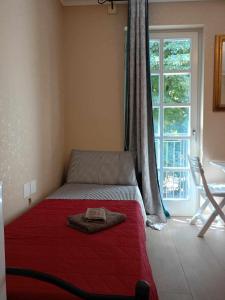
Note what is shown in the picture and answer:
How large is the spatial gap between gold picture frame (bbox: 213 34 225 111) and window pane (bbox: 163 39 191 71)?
31 cm

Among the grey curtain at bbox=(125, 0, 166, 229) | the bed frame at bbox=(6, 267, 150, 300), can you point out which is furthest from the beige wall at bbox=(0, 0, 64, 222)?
the bed frame at bbox=(6, 267, 150, 300)

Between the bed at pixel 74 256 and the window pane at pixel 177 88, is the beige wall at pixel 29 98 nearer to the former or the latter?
the bed at pixel 74 256

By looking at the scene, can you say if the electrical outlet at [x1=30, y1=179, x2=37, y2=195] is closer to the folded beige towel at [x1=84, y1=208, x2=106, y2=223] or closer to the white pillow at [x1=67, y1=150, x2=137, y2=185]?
the white pillow at [x1=67, y1=150, x2=137, y2=185]

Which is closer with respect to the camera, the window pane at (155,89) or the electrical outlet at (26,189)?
the electrical outlet at (26,189)

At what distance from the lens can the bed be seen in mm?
1048

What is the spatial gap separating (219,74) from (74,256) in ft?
8.78

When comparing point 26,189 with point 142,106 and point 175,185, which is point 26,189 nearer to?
point 142,106

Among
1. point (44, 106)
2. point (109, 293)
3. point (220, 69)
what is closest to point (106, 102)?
point (44, 106)

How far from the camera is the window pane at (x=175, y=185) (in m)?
3.45

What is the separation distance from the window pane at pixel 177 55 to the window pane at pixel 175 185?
A: 1256 mm

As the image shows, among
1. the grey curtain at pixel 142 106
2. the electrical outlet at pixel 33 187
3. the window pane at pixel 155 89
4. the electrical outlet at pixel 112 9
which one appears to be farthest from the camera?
the window pane at pixel 155 89

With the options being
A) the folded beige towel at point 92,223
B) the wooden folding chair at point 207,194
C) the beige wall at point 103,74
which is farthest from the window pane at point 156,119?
the folded beige towel at point 92,223

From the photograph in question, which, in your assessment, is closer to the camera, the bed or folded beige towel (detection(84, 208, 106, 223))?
the bed

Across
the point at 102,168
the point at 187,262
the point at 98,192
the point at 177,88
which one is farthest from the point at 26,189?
the point at 177,88
